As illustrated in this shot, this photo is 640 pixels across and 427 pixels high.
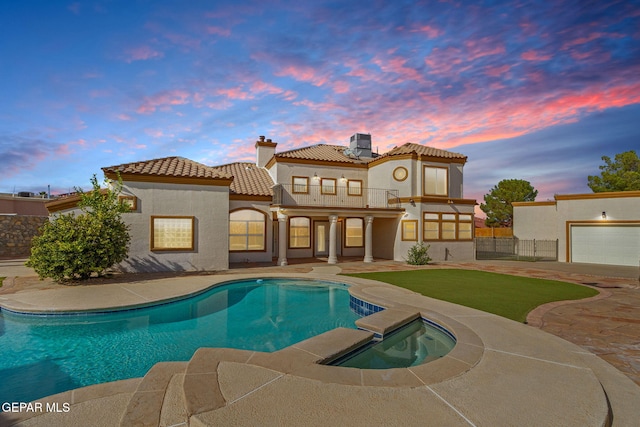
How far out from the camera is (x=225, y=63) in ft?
43.5

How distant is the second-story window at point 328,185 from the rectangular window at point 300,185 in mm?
1078

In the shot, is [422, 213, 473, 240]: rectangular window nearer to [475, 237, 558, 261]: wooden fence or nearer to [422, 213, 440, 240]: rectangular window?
[422, 213, 440, 240]: rectangular window

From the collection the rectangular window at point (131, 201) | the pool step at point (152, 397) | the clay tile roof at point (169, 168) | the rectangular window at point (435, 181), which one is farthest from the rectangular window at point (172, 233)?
the rectangular window at point (435, 181)

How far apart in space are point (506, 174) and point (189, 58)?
42304 millimetres

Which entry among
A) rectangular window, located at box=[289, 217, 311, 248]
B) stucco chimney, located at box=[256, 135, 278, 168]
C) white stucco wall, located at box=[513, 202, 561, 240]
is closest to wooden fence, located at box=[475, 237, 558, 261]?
white stucco wall, located at box=[513, 202, 561, 240]

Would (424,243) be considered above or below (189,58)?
below

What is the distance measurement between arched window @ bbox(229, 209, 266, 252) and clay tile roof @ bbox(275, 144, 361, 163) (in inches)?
168

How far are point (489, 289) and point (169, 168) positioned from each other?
48.3 ft

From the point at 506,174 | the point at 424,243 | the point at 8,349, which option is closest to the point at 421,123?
the point at 424,243

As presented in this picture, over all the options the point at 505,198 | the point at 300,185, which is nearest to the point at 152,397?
the point at 300,185

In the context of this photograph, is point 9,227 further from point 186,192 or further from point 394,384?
point 394,384

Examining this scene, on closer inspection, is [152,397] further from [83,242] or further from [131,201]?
[131,201]

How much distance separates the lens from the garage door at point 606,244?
1795 cm

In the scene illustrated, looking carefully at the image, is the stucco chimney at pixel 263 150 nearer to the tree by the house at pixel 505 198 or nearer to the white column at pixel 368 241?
the white column at pixel 368 241
